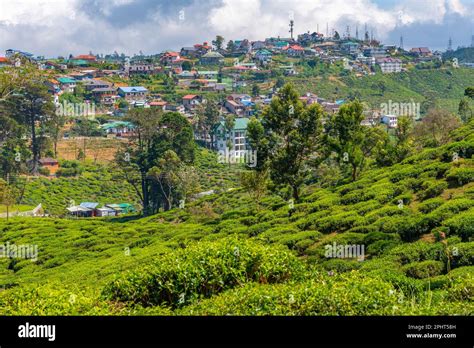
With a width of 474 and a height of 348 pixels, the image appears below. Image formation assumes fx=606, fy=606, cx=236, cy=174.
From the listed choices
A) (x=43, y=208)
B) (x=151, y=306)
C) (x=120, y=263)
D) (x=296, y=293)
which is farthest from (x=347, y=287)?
(x=43, y=208)

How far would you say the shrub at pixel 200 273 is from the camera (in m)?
10.4

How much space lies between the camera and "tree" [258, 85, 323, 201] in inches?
1171

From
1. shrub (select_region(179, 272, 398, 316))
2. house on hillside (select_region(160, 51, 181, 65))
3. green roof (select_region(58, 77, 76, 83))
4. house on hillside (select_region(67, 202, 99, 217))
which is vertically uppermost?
house on hillside (select_region(160, 51, 181, 65))

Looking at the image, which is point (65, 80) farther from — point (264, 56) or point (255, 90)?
point (264, 56)

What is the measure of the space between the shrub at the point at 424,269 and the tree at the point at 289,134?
50.8ft

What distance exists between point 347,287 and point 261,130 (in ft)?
70.6

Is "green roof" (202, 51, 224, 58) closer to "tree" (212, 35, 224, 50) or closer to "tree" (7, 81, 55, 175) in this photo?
"tree" (212, 35, 224, 50)

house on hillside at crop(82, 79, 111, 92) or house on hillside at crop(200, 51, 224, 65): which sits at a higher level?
house on hillside at crop(200, 51, 224, 65)

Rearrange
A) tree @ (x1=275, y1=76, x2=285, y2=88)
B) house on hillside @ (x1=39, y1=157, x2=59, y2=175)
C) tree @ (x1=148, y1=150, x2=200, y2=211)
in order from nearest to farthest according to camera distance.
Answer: tree @ (x1=148, y1=150, x2=200, y2=211) < house on hillside @ (x1=39, y1=157, x2=59, y2=175) < tree @ (x1=275, y1=76, x2=285, y2=88)

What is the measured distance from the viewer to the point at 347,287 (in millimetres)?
9359

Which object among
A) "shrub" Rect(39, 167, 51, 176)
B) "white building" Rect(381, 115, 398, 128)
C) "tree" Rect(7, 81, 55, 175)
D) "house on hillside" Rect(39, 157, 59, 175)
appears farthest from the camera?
"white building" Rect(381, 115, 398, 128)

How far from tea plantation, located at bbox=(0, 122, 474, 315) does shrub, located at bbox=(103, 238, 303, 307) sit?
0.07ft

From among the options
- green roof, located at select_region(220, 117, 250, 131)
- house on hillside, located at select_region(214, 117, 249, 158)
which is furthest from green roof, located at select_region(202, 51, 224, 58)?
house on hillside, located at select_region(214, 117, 249, 158)
